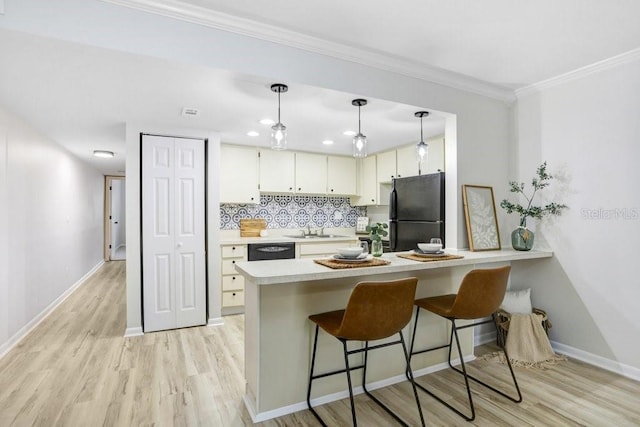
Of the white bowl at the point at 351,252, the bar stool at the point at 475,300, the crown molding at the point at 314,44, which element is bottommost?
the bar stool at the point at 475,300

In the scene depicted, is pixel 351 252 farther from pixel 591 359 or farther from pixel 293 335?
pixel 591 359

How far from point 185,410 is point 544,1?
319 cm

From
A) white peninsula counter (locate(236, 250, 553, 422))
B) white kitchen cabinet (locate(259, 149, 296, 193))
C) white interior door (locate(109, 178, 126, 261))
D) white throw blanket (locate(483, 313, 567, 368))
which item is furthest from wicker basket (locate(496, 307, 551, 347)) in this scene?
white interior door (locate(109, 178, 126, 261))

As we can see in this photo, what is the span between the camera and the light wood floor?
2.01 meters

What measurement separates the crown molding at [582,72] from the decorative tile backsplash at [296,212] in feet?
9.86

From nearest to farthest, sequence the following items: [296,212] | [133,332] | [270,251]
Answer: [133,332]
[270,251]
[296,212]

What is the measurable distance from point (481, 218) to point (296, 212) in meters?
2.84

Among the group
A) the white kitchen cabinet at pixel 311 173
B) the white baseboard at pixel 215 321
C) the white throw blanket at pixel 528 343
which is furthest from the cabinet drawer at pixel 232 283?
the white throw blanket at pixel 528 343

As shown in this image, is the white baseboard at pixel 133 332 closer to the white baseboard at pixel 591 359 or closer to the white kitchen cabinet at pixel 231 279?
the white kitchen cabinet at pixel 231 279

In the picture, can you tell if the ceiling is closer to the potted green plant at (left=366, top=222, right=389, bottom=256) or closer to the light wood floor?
the potted green plant at (left=366, top=222, right=389, bottom=256)

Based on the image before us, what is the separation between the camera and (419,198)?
3.43 m

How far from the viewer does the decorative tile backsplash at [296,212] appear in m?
4.77

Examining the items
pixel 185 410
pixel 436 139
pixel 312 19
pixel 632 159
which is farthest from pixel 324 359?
pixel 436 139

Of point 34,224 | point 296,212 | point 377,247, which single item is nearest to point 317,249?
point 296,212
